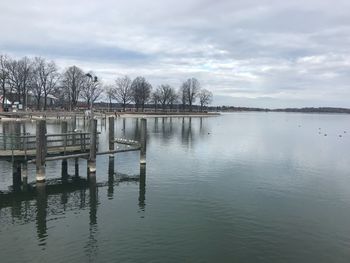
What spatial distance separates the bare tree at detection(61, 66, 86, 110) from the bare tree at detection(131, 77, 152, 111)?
31.0 metres

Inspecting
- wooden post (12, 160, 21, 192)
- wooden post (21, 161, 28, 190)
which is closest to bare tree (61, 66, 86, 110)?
wooden post (12, 160, 21, 192)

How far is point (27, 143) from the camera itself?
27500 millimetres

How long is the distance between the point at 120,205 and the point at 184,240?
22.3 feet

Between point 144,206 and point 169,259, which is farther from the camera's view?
point 144,206

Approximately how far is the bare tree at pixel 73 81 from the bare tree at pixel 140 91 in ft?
102

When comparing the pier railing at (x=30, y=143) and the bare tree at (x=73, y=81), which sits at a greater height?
the bare tree at (x=73, y=81)

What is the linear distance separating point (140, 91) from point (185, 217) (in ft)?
497

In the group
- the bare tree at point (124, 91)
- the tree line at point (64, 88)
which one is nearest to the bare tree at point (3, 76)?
the tree line at point (64, 88)

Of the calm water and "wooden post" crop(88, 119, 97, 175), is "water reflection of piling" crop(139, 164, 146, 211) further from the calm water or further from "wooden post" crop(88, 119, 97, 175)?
"wooden post" crop(88, 119, 97, 175)

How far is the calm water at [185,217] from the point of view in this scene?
55.1ft

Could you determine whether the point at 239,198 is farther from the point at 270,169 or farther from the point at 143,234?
the point at 270,169

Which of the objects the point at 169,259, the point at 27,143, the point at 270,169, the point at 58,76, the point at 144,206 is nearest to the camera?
the point at 169,259

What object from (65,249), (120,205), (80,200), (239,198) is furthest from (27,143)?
(239,198)

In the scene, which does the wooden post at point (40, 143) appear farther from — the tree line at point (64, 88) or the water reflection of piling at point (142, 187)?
the tree line at point (64, 88)
